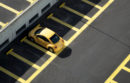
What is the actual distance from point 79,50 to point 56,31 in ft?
12.9

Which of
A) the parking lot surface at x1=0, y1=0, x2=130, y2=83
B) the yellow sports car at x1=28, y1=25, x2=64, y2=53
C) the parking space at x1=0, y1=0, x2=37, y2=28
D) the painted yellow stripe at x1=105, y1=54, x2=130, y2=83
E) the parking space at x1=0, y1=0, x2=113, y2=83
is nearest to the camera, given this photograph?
the painted yellow stripe at x1=105, y1=54, x2=130, y2=83

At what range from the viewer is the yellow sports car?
43.7 metres

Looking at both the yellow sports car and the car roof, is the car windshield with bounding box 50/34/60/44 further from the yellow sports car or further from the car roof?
the car roof

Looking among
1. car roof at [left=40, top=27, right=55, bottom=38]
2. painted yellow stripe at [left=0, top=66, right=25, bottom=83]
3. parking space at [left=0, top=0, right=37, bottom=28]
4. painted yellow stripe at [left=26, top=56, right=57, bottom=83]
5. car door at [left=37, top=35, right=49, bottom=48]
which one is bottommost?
painted yellow stripe at [left=0, top=66, right=25, bottom=83]

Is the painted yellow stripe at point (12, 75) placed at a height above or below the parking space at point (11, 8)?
below

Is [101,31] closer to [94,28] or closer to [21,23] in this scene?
[94,28]

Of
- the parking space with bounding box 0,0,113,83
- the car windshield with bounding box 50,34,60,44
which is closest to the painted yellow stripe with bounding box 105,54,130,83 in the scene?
the parking space with bounding box 0,0,113,83

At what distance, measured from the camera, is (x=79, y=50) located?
1747 inches

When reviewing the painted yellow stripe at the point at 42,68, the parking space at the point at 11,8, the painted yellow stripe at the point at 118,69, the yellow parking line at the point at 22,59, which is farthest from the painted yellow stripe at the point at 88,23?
the painted yellow stripe at the point at 118,69

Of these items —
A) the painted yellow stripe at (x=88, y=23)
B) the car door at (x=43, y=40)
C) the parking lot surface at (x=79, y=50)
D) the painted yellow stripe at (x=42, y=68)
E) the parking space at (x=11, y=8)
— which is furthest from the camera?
the painted yellow stripe at (x=88, y=23)

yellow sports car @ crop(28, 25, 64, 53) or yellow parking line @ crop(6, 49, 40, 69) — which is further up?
yellow sports car @ crop(28, 25, 64, 53)

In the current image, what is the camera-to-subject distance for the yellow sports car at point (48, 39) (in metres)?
43.7

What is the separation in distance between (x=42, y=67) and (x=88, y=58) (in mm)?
5185

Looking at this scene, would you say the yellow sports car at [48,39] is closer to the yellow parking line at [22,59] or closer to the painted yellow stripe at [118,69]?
the yellow parking line at [22,59]
